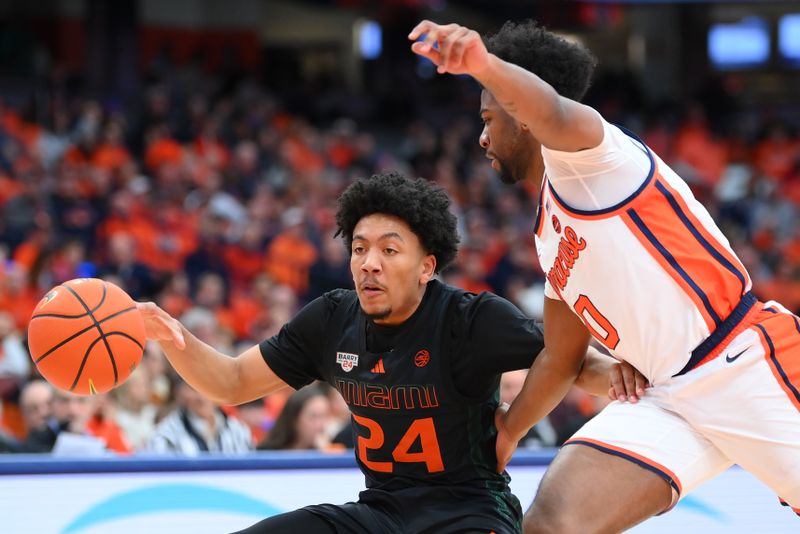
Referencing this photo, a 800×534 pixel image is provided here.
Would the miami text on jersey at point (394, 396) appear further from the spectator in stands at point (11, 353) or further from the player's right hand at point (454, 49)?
the spectator in stands at point (11, 353)

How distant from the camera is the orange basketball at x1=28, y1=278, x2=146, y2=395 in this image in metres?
3.74

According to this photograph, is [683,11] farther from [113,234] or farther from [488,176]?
[113,234]

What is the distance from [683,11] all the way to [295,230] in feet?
38.2

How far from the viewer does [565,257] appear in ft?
11.7

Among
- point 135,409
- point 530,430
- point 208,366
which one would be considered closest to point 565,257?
point 208,366

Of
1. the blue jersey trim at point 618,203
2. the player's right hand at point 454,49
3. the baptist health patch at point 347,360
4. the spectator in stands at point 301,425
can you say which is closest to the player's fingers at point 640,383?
the blue jersey trim at point 618,203

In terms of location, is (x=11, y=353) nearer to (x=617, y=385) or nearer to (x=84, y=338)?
(x=84, y=338)

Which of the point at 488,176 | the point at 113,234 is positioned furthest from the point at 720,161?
the point at 113,234

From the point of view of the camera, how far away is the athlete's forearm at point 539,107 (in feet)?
9.98

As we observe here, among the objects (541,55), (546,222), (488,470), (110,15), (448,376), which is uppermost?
(110,15)

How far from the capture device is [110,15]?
1634 centimetres

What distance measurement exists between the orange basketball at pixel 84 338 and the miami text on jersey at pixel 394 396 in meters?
0.78

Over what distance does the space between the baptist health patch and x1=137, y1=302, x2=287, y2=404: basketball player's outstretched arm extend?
0.32m

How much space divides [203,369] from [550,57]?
164cm
